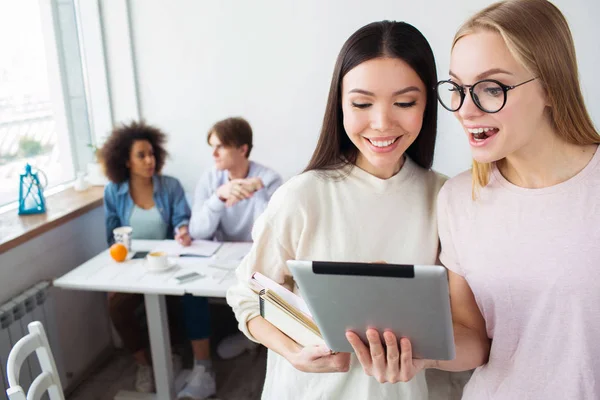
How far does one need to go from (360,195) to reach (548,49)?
0.45 m

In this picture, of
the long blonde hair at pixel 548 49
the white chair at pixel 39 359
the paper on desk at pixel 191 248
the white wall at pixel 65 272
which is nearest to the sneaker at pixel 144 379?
the white wall at pixel 65 272

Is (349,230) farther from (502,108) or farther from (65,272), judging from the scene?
(65,272)

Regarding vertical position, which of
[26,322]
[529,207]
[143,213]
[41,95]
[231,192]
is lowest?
[26,322]

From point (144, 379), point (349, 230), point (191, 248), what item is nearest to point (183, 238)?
point (191, 248)

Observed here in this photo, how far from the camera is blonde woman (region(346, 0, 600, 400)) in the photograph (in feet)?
2.75

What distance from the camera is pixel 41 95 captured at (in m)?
3.16

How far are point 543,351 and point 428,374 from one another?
465 mm

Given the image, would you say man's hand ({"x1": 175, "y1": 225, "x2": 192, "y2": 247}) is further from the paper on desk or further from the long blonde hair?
Result: the long blonde hair

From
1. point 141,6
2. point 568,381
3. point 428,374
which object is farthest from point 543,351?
point 141,6

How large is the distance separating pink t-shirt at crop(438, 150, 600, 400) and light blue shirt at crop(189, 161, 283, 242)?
6.14ft

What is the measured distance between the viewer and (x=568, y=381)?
881 millimetres

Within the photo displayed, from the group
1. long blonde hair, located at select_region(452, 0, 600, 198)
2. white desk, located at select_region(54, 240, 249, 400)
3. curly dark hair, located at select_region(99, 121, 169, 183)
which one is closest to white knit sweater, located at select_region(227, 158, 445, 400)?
long blonde hair, located at select_region(452, 0, 600, 198)

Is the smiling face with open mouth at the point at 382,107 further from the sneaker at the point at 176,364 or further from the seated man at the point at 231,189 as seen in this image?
the sneaker at the point at 176,364

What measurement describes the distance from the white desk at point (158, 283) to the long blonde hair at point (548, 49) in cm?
147
